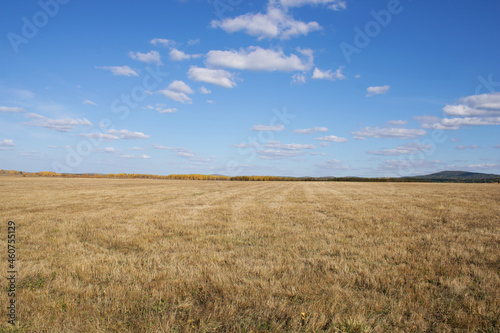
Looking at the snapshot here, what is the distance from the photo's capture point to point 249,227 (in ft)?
37.2

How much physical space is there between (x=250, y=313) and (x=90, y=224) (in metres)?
10.4

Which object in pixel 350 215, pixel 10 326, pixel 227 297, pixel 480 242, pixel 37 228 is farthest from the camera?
pixel 350 215

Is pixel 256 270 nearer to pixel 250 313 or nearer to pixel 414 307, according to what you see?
pixel 250 313

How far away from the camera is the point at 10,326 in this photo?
3920 mm

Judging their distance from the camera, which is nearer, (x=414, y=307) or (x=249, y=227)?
(x=414, y=307)

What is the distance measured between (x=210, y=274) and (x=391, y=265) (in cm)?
458

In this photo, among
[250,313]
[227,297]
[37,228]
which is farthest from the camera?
[37,228]

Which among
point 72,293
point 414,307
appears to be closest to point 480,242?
point 414,307

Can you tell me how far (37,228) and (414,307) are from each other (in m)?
13.2

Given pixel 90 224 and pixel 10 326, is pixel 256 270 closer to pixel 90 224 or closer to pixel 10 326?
pixel 10 326

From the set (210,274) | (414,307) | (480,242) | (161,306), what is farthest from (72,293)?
(480,242)

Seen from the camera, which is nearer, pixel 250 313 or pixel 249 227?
pixel 250 313

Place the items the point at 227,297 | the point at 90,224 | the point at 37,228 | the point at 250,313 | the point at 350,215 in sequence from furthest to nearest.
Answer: the point at 350,215 < the point at 90,224 < the point at 37,228 < the point at 227,297 < the point at 250,313

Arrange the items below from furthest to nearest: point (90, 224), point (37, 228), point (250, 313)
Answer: point (90, 224) < point (37, 228) < point (250, 313)
